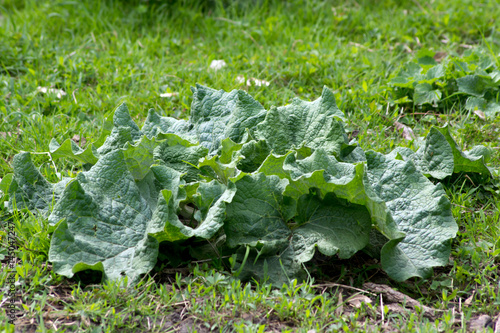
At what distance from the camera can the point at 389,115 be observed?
348cm

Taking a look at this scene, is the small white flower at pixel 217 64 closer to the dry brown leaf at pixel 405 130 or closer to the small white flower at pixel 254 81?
the small white flower at pixel 254 81

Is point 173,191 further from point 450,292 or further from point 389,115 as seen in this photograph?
point 389,115

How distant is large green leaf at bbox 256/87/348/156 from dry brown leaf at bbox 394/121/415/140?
0.92 metres

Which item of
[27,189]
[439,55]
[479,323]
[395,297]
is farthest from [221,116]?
[439,55]

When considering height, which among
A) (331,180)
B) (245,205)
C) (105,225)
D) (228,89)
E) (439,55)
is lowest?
(228,89)

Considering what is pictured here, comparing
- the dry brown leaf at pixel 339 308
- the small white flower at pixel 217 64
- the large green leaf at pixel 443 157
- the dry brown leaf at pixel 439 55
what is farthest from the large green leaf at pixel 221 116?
the dry brown leaf at pixel 439 55

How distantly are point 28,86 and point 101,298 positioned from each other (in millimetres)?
2445

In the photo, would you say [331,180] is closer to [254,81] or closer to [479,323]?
[479,323]

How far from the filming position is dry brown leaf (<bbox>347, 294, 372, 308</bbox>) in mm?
1990

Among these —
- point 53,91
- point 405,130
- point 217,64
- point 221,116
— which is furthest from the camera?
point 217,64

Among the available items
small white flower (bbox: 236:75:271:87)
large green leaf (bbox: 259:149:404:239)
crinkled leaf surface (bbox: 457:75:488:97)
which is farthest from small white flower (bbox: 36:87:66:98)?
crinkled leaf surface (bbox: 457:75:488:97)

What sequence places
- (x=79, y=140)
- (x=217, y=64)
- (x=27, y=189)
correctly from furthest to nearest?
(x=217, y=64) < (x=79, y=140) < (x=27, y=189)

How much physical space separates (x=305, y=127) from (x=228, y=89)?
138cm

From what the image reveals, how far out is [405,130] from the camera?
10.8 feet
